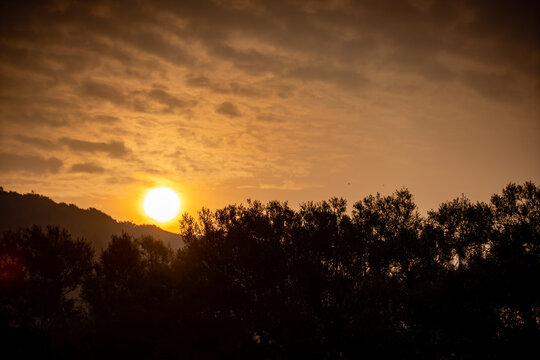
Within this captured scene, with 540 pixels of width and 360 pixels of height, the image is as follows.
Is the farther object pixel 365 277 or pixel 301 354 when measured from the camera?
pixel 365 277

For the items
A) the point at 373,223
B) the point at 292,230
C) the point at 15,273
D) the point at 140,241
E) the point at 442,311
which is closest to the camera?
the point at 442,311

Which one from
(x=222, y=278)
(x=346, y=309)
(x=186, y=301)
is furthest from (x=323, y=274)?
(x=186, y=301)

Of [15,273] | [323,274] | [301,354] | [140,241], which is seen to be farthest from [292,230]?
[15,273]

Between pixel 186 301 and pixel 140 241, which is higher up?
pixel 140 241

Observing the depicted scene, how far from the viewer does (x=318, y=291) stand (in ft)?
98.3

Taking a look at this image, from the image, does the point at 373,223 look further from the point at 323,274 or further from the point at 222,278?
the point at 222,278

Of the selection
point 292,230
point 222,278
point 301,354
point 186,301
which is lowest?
point 301,354

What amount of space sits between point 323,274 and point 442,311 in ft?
35.2

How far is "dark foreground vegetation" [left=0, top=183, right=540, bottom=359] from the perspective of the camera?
83.5ft

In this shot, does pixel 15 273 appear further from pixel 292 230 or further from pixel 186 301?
pixel 292 230

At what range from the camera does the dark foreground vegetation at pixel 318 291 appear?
2545cm

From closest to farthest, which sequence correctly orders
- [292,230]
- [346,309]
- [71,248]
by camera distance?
[346,309], [292,230], [71,248]

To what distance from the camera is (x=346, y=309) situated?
2897 centimetres

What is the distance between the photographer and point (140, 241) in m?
49.2
